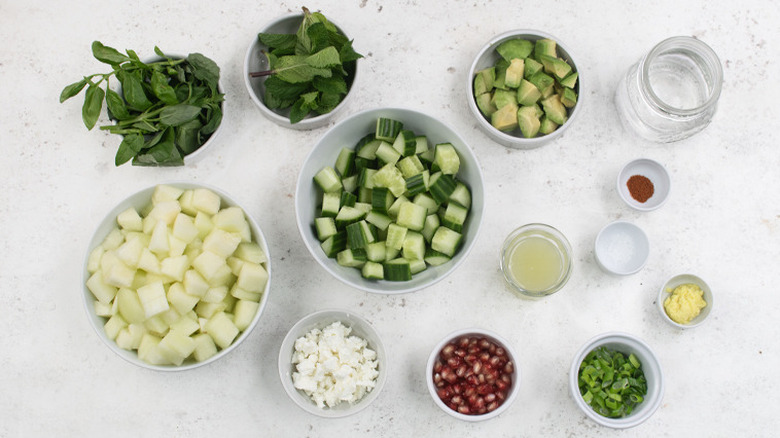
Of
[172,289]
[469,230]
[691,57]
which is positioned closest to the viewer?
[172,289]

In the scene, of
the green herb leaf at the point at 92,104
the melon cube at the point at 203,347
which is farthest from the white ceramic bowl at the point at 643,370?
the green herb leaf at the point at 92,104

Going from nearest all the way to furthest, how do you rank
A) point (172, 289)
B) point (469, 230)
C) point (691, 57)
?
point (172, 289)
point (469, 230)
point (691, 57)

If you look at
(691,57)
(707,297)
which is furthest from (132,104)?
(707,297)

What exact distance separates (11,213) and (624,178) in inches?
91.6

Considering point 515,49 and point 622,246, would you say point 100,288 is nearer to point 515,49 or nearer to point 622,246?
point 515,49

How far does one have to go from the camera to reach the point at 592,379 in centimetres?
222

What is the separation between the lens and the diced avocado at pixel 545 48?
2.26m

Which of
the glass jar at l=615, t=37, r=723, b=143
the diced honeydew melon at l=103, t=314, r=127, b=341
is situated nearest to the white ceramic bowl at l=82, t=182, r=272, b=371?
the diced honeydew melon at l=103, t=314, r=127, b=341

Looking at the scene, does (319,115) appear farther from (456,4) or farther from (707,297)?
(707,297)

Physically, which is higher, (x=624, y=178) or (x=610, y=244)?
(x=624, y=178)

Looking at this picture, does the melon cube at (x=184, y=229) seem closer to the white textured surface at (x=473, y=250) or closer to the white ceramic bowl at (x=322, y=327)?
the white textured surface at (x=473, y=250)

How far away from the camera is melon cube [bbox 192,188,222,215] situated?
2.11m

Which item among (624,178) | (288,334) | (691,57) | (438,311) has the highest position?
(691,57)

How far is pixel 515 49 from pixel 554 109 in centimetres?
26
